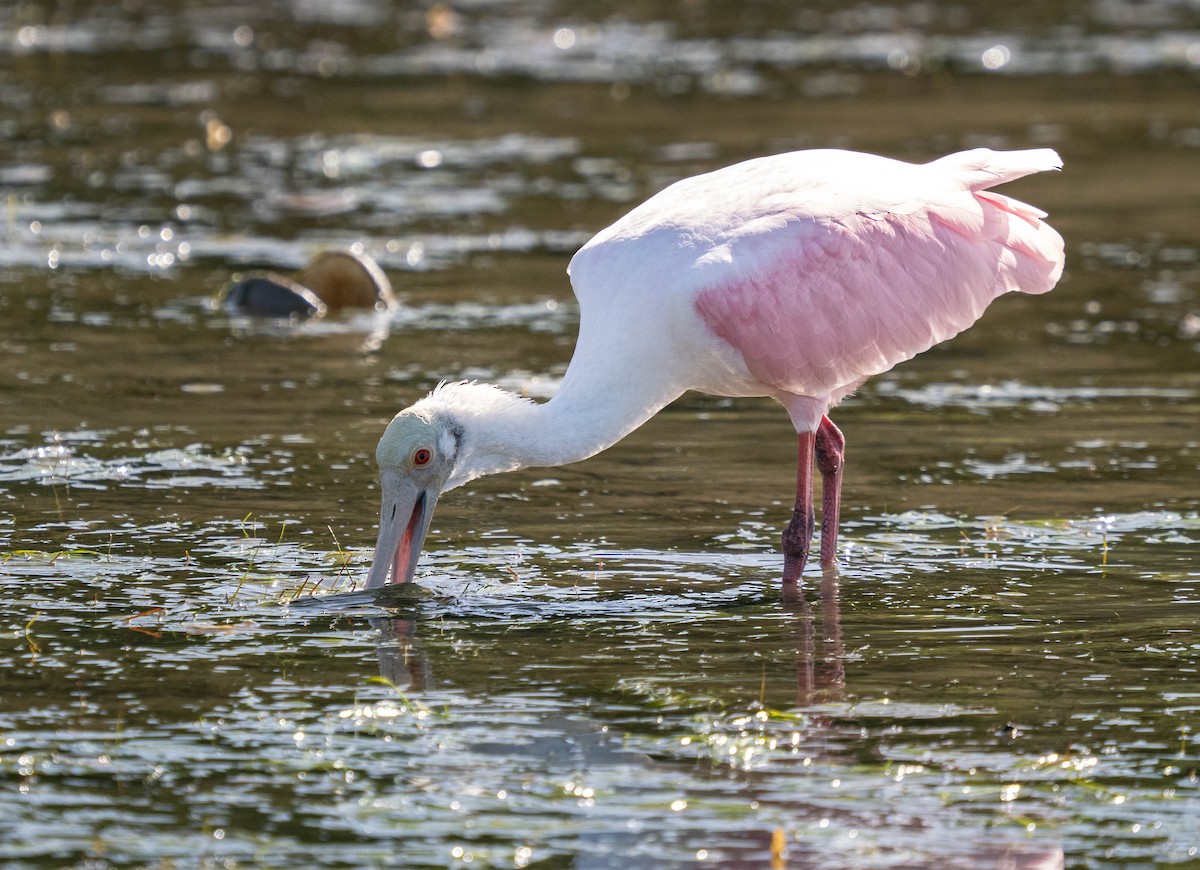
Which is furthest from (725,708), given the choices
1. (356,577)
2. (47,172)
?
(47,172)

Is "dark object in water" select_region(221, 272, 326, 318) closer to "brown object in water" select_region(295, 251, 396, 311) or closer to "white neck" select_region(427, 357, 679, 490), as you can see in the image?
"brown object in water" select_region(295, 251, 396, 311)

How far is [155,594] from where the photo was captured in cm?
806

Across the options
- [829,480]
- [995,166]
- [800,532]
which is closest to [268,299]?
[829,480]

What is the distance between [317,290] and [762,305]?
20.4ft

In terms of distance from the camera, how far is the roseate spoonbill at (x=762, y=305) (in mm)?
8172

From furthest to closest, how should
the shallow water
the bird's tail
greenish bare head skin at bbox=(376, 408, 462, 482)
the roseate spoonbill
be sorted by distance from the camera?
the bird's tail → the roseate spoonbill → greenish bare head skin at bbox=(376, 408, 462, 482) → the shallow water

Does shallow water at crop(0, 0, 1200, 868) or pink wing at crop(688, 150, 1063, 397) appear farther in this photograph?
pink wing at crop(688, 150, 1063, 397)

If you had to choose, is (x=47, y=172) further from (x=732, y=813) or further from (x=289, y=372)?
(x=732, y=813)

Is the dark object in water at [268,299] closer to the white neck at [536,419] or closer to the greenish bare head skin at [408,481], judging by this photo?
the white neck at [536,419]

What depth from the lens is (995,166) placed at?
30.9 feet

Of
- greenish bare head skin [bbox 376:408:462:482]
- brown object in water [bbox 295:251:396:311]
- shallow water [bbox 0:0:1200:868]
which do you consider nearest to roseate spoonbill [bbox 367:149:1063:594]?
greenish bare head skin [bbox 376:408:462:482]

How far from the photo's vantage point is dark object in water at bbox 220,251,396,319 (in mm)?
13812

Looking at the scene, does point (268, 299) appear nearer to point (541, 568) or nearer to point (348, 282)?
point (348, 282)

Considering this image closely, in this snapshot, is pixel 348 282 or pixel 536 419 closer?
pixel 536 419
